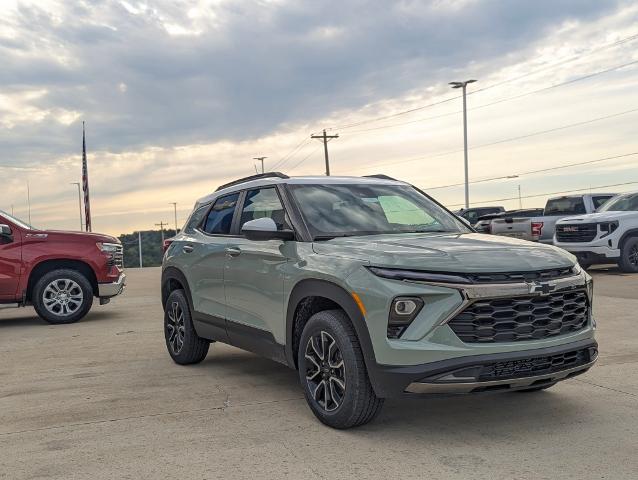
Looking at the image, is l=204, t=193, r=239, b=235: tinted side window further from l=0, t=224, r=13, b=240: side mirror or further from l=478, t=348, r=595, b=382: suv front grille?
l=0, t=224, r=13, b=240: side mirror

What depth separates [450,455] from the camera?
4.03 m

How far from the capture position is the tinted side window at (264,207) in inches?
214

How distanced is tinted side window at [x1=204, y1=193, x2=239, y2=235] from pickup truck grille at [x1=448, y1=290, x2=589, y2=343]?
109 inches

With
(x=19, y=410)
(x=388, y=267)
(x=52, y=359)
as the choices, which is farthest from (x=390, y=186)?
(x=52, y=359)

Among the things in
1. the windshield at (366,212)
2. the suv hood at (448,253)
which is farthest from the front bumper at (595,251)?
the suv hood at (448,253)

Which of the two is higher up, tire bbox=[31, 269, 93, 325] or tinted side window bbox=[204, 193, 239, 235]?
tinted side window bbox=[204, 193, 239, 235]

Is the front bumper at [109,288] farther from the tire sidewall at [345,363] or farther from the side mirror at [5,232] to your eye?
the tire sidewall at [345,363]

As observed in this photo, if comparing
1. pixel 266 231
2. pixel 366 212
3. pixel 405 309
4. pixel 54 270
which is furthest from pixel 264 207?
pixel 54 270

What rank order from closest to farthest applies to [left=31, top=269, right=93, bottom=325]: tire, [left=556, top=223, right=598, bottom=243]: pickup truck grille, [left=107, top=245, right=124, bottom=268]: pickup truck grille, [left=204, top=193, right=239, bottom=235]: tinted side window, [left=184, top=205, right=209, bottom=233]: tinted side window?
[left=204, top=193, right=239, bottom=235]: tinted side window < [left=184, top=205, right=209, bottom=233]: tinted side window < [left=31, top=269, right=93, bottom=325]: tire < [left=107, top=245, right=124, bottom=268]: pickup truck grille < [left=556, top=223, right=598, bottom=243]: pickup truck grille

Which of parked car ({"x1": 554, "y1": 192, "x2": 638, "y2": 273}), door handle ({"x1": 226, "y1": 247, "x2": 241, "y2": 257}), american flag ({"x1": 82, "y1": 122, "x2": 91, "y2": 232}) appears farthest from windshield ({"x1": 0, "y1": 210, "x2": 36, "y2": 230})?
american flag ({"x1": 82, "y1": 122, "x2": 91, "y2": 232})

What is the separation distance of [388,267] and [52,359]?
193 inches

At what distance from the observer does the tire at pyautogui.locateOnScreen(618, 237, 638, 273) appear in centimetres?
1595

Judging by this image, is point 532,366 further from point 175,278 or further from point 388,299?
point 175,278

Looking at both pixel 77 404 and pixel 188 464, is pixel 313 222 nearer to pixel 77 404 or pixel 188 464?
pixel 188 464
